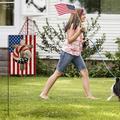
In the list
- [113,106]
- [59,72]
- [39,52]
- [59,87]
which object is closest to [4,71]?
[39,52]

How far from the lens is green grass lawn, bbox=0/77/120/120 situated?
941cm

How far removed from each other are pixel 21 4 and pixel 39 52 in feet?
5.14

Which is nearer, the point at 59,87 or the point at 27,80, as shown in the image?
the point at 59,87

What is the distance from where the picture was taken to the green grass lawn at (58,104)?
9414mm

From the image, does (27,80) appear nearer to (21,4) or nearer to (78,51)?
(21,4)

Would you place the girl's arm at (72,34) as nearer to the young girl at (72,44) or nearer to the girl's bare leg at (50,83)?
the young girl at (72,44)

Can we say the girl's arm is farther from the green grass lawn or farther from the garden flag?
the green grass lawn

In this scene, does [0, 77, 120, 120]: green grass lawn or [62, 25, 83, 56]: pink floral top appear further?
[62, 25, 83, 56]: pink floral top

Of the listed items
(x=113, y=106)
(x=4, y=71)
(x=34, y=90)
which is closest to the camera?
(x=113, y=106)

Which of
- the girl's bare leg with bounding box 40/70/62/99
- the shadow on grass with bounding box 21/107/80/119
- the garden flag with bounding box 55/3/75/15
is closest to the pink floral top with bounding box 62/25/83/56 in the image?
the girl's bare leg with bounding box 40/70/62/99

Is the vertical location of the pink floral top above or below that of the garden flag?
below

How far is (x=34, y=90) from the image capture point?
44.6 feet

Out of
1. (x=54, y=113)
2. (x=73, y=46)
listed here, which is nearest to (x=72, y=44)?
(x=73, y=46)

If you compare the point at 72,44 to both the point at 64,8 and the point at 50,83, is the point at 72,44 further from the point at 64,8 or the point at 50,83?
the point at 64,8
